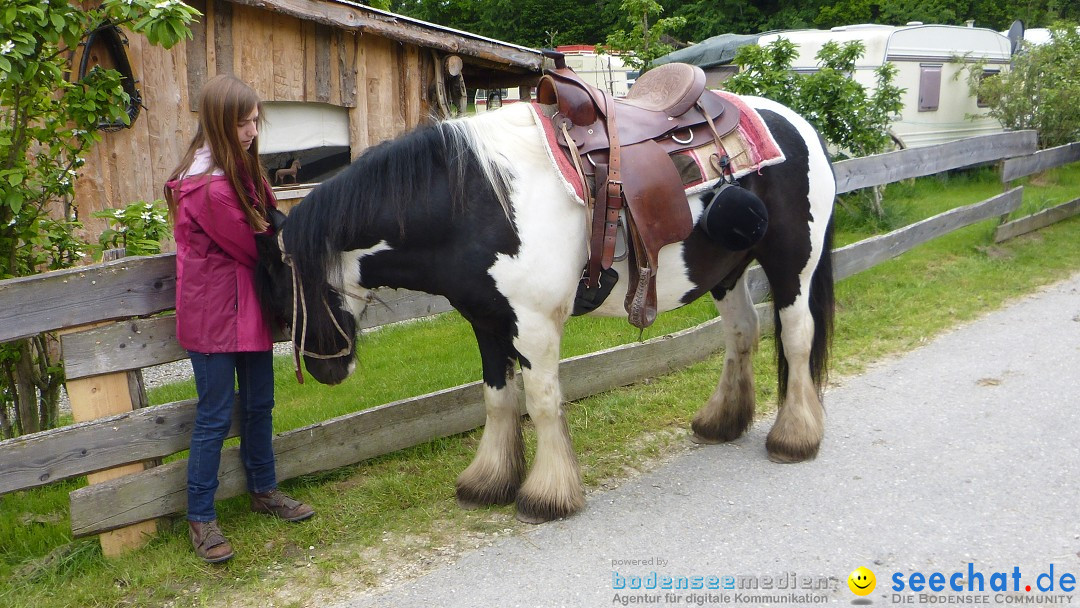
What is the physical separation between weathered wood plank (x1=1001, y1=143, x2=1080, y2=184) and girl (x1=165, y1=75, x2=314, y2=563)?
791 cm

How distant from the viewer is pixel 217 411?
116 inches

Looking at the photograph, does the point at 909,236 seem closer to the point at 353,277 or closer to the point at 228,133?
the point at 353,277

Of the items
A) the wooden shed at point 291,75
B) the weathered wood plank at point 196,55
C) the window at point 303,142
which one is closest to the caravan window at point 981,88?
the wooden shed at point 291,75

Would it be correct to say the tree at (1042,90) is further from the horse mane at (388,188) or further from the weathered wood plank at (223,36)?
the horse mane at (388,188)

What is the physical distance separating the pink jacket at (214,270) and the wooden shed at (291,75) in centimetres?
238

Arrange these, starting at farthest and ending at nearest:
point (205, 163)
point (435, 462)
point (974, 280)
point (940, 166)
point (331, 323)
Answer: point (940, 166) < point (974, 280) < point (435, 462) < point (331, 323) < point (205, 163)

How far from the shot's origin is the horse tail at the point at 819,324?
3.94 metres

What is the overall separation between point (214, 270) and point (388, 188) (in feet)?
2.28

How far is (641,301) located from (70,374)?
222 centimetres

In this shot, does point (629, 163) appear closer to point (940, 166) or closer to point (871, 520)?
point (871, 520)

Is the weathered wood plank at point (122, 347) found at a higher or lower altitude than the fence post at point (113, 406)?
higher

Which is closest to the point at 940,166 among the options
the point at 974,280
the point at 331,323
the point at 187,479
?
the point at 974,280

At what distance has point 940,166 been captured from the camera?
729cm

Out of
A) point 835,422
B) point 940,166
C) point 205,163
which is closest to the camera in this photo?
point 205,163
